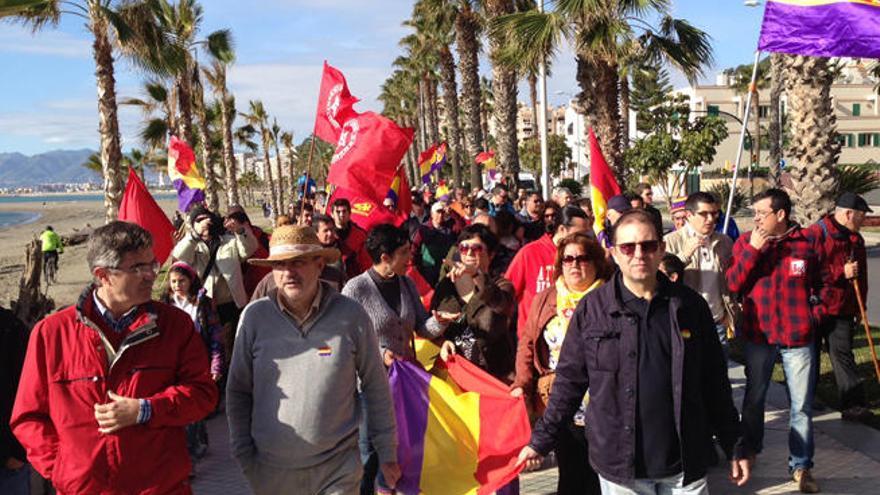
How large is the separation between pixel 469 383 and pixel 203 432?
2684mm

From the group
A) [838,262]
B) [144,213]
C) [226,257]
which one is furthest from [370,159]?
[838,262]

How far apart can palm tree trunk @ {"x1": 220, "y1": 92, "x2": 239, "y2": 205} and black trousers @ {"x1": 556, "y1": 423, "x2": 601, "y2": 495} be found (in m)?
29.8

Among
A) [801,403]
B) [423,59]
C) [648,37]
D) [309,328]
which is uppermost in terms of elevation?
[423,59]

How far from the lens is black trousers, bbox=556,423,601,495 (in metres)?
4.75

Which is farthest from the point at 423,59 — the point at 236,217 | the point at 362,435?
the point at 362,435

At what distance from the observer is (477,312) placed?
219 inches

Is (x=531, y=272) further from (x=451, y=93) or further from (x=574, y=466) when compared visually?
(x=451, y=93)

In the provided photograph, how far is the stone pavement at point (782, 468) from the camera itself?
571 centimetres

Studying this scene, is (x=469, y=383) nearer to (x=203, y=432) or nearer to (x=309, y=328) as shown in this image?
(x=309, y=328)

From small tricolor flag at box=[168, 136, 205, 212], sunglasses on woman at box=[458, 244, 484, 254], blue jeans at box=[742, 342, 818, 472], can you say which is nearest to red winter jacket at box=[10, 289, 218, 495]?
sunglasses on woman at box=[458, 244, 484, 254]

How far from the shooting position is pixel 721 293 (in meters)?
6.46

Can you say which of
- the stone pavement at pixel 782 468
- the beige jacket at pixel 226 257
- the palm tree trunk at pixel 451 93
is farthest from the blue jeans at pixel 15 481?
the palm tree trunk at pixel 451 93

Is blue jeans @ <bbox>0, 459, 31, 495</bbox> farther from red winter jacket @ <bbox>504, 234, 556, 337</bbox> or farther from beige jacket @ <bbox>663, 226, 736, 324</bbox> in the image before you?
beige jacket @ <bbox>663, 226, 736, 324</bbox>

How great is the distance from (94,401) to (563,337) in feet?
8.19
